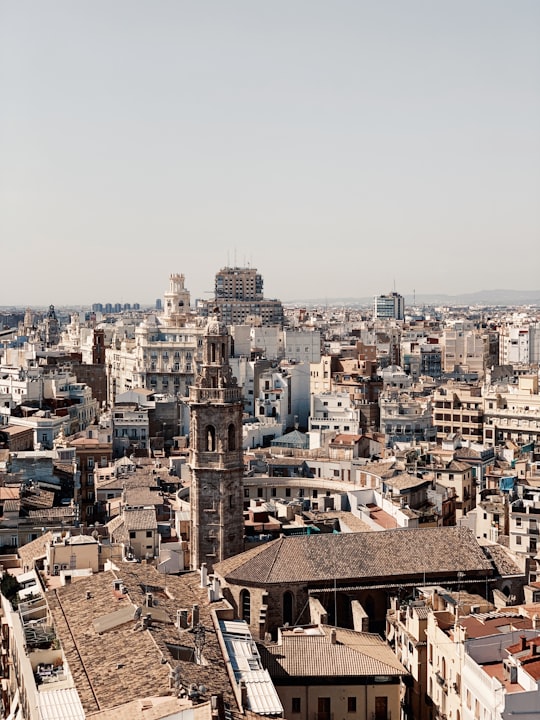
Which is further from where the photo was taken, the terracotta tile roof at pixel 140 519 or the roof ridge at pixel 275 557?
the terracotta tile roof at pixel 140 519

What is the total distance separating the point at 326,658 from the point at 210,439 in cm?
856

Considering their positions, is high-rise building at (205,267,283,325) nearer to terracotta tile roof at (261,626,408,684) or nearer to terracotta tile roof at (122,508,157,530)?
terracotta tile roof at (122,508,157,530)

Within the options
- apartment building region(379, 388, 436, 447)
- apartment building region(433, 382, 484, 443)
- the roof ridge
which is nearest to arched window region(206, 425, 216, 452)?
the roof ridge

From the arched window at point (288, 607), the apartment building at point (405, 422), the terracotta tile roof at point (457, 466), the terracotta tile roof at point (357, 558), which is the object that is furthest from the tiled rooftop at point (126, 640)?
the apartment building at point (405, 422)

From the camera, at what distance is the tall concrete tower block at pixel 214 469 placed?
2945 cm

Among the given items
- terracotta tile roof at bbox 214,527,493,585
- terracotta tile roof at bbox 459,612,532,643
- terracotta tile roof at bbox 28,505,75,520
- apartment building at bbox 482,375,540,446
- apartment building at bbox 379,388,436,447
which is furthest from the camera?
apartment building at bbox 482,375,540,446

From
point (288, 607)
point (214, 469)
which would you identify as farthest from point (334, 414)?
point (288, 607)

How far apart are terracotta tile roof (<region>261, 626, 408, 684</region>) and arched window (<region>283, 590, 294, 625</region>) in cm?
297

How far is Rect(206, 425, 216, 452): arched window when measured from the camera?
97.1 feet

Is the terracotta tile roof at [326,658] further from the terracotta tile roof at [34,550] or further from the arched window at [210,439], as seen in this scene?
the terracotta tile roof at [34,550]

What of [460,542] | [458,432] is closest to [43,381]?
[458,432]


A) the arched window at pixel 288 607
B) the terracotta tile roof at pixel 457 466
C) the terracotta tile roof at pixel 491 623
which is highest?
the terracotta tile roof at pixel 491 623

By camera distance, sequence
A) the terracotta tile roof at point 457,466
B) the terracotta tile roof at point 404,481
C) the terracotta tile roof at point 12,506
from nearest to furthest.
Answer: the terracotta tile roof at point 12,506, the terracotta tile roof at point 404,481, the terracotta tile roof at point 457,466

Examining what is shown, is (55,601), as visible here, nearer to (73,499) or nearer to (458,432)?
(73,499)
